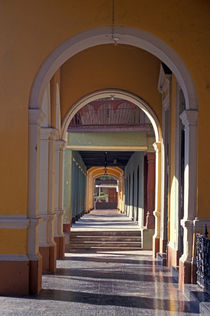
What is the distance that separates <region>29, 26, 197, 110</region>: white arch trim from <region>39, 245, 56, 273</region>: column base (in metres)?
3.80

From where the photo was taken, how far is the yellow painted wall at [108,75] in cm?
1337

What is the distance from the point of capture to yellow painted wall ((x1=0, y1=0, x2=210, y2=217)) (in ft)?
26.9

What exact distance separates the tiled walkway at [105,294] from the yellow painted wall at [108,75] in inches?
167

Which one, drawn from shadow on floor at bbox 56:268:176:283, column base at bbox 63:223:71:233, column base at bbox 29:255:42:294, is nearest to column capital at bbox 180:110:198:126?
shadow on floor at bbox 56:268:176:283

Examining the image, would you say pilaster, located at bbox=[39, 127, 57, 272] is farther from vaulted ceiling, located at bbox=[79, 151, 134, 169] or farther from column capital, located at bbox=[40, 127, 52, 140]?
vaulted ceiling, located at bbox=[79, 151, 134, 169]

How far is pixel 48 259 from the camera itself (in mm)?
10883

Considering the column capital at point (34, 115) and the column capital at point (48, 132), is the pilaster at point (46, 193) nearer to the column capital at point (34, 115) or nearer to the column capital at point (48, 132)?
the column capital at point (48, 132)

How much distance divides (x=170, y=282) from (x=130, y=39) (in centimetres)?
440

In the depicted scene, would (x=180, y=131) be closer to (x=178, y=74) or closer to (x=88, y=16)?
(x=178, y=74)

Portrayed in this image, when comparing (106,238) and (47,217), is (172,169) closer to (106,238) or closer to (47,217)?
(47,217)

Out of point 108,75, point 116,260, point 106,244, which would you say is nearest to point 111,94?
point 108,75

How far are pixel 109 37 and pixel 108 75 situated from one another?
468 cm

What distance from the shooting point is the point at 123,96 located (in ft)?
44.5

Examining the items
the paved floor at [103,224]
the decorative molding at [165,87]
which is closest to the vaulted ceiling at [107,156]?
the paved floor at [103,224]
